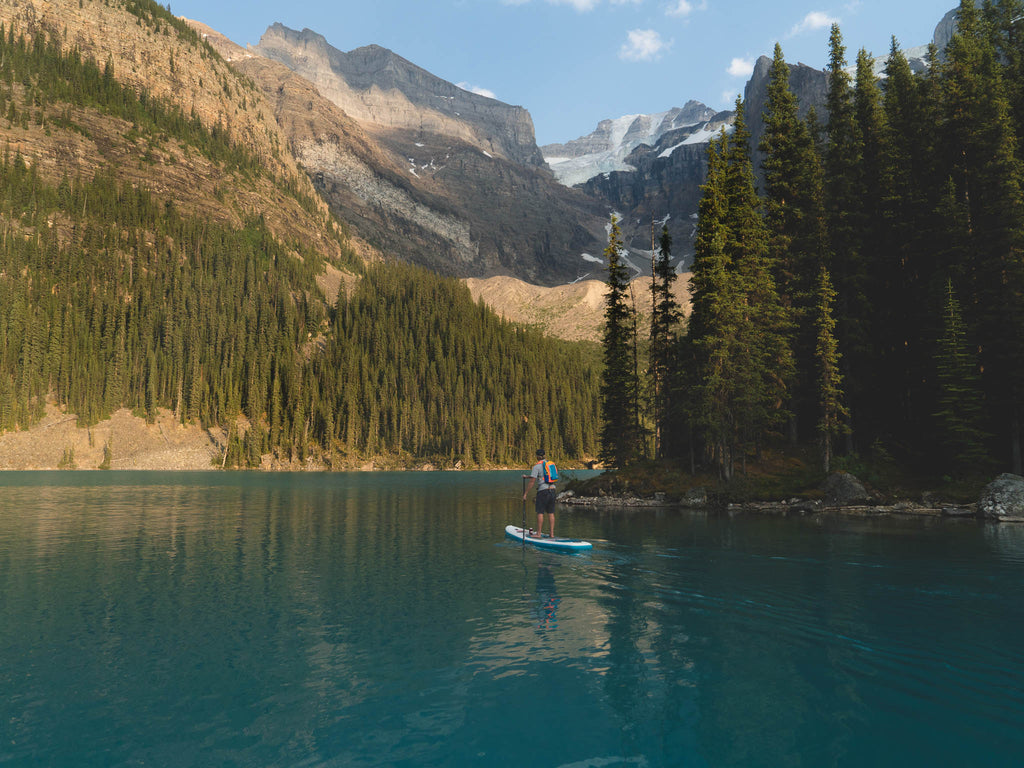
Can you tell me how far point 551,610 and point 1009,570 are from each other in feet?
55.5

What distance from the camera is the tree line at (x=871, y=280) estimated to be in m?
41.7

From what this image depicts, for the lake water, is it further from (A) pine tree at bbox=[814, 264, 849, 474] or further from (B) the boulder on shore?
(A) pine tree at bbox=[814, 264, 849, 474]

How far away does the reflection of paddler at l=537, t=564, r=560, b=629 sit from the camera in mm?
15773

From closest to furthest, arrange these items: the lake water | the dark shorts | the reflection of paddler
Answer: the lake water
the reflection of paddler
the dark shorts

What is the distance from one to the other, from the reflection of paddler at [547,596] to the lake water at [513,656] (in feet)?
0.42

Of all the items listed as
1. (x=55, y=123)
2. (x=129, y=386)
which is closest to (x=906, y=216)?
(x=129, y=386)

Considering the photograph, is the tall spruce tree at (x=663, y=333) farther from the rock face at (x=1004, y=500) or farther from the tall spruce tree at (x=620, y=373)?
the rock face at (x=1004, y=500)

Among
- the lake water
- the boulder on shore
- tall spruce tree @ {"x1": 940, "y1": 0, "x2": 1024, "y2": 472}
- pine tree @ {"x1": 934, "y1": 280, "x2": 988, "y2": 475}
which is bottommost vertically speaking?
the lake water

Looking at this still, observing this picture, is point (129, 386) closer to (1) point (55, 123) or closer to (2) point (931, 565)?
(1) point (55, 123)

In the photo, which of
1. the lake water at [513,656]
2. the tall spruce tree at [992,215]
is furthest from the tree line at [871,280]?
the lake water at [513,656]

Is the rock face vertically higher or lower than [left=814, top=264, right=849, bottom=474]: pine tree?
lower

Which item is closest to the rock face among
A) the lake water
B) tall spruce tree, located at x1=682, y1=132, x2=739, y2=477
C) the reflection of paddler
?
the lake water

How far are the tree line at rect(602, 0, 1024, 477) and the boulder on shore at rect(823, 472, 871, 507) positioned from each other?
3.67 metres

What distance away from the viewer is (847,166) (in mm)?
53719
